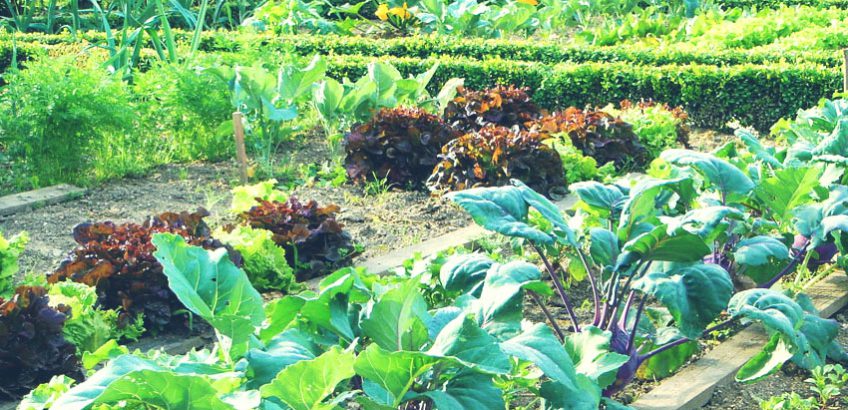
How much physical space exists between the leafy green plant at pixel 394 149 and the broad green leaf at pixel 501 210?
3.43m

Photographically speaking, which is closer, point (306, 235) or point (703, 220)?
point (703, 220)

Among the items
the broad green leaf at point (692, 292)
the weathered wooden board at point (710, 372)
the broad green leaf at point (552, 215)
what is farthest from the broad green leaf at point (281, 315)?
the weathered wooden board at point (710, 372)

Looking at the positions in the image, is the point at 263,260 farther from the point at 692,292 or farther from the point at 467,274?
the point at 692,292

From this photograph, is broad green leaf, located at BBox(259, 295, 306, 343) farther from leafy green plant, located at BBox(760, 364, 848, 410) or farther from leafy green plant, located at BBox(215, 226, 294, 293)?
leafy green plant, located at BBox(215, 226, 294, 293)

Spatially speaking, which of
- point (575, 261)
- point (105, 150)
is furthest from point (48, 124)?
point (575, 261)

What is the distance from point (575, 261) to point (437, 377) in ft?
5.50

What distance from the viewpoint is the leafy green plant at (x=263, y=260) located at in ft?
15.9

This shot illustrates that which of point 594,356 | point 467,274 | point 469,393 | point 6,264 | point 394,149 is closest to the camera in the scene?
point 469,393

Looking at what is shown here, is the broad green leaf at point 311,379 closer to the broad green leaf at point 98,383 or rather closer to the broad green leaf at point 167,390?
the broad green leaf at point 167,390

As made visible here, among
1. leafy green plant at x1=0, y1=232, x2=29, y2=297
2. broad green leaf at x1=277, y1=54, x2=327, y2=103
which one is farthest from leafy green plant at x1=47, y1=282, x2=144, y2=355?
broad green leaf at x1=277, y1=54, x2=327, y2=103

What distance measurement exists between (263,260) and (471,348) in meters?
2.50

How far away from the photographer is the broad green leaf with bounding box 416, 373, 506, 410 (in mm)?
2576

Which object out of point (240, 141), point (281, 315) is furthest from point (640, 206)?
point (240, 141)

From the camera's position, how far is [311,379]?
2.28m
